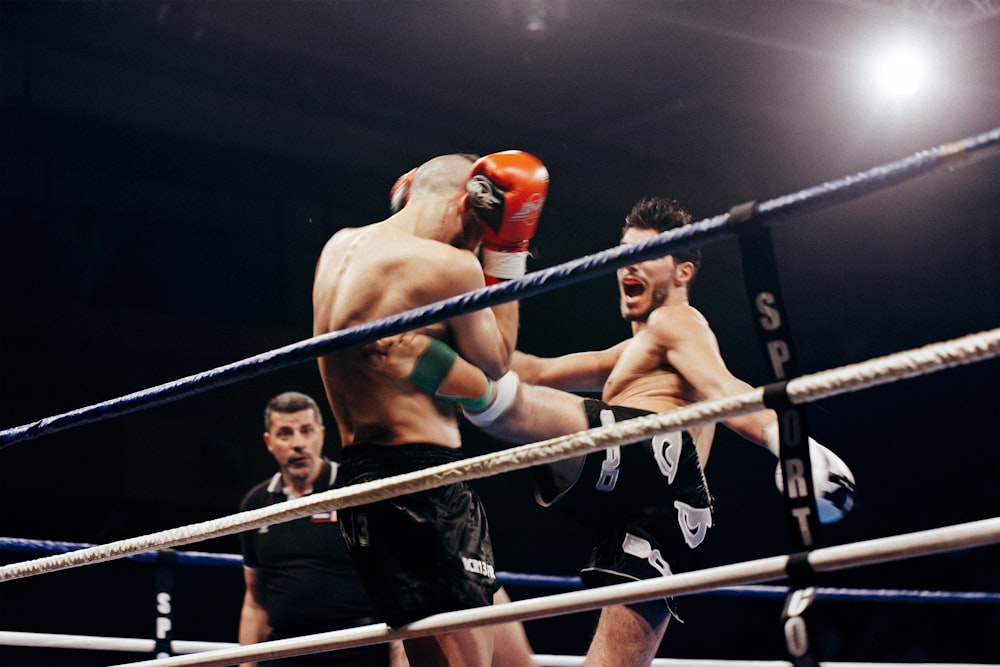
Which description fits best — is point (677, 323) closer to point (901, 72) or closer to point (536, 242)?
point (901, 72)

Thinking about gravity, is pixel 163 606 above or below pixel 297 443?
below

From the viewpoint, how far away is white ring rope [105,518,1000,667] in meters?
1.02

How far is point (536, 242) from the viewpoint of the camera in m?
6.83

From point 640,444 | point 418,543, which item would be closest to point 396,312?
point 418,543

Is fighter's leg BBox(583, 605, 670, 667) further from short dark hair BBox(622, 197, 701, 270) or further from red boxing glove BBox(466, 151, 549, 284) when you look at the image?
short dark hair BBox(622, 197, 701, 270)

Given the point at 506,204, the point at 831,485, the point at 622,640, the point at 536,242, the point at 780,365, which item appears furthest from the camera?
the point at 536,242

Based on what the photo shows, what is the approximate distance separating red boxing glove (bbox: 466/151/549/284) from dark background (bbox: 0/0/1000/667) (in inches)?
125

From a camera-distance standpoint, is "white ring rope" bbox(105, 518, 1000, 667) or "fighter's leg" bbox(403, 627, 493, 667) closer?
"white ring rope" bbox(105, 518, 1000, 667)

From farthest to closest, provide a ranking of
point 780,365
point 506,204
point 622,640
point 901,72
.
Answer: point 901,72 → point 506,204 → point 622,640 → point 780,365

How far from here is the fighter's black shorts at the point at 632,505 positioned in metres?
2.01

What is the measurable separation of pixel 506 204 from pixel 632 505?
1.87 ft

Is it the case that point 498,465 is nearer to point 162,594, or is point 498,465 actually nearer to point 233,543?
point 162,594

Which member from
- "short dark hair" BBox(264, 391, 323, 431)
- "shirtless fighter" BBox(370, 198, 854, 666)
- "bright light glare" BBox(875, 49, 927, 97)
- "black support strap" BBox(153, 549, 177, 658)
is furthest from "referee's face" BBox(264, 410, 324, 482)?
"bright light glare" BBox(875, 49, 927, 97)

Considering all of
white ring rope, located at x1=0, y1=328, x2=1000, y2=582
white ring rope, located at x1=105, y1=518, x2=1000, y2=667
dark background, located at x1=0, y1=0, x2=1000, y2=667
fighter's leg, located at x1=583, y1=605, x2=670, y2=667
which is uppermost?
dark background, located at x1=0, y1=0, x2=1000, y2=667
